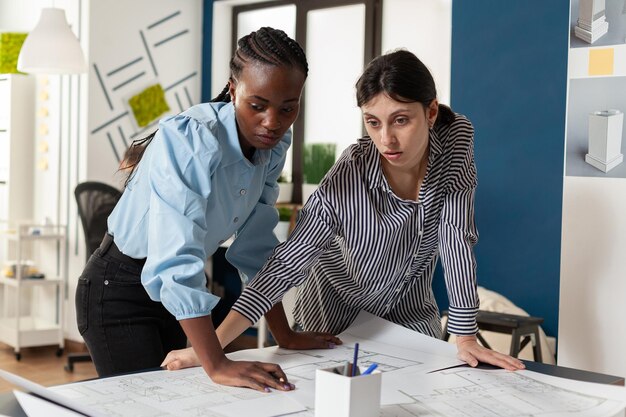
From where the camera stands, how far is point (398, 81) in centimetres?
166

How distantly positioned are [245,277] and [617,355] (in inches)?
82.8

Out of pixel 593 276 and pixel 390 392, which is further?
pixel 593 276

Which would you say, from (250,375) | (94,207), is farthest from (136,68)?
(250,375)

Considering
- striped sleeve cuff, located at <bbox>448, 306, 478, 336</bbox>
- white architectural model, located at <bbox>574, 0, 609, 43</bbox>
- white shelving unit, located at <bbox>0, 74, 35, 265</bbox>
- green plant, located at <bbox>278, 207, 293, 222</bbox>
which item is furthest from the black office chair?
striped sleeve cuff, located at <bbox>448, 306, 478, 336</bbox>

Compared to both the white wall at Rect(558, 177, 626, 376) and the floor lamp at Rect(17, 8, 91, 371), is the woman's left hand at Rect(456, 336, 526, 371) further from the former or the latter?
the floor lamp at Rect(17, 8, 91, 371)

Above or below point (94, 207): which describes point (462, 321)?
below

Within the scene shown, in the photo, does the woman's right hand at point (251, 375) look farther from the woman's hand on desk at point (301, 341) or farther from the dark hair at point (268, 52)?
the dark hair at point (268, 52)

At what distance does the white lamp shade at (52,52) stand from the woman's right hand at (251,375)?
3010 millimetres

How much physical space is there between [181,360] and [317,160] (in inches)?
135

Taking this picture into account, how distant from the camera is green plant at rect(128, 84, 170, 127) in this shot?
503 centimetres

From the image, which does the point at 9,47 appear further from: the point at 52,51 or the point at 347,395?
A: the point at 347,395

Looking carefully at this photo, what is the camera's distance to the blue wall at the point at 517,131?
11.8 feet

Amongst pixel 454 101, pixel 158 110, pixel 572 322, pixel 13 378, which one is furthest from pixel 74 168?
pixel 13 378

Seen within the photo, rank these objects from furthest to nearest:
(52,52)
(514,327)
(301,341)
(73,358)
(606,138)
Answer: (73,358) < (52,52) < (606,138) < (514,327) < (301,341)
